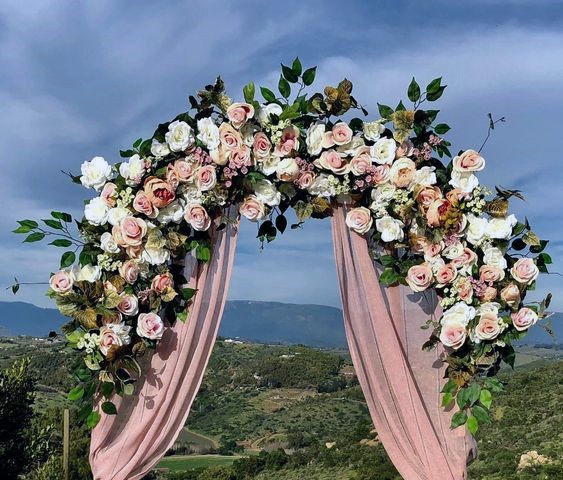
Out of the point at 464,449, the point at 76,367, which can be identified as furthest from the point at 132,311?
the point at 464,449

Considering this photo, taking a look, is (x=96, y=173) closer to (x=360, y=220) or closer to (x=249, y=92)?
(x=249, y=92)

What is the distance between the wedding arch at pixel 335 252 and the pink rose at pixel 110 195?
0.02 m

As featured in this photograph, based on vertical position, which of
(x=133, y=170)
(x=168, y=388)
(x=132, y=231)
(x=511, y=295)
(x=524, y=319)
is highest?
(x=133, y=170)

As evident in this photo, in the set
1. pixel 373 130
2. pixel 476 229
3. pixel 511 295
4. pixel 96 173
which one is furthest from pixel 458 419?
pixel 96 173

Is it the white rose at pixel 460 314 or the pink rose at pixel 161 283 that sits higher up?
the pink rose at pixel 161 283

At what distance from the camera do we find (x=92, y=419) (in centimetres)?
358

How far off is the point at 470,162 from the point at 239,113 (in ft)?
4.09

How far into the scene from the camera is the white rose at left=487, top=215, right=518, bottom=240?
3.52 meters

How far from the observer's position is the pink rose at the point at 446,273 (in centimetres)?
352

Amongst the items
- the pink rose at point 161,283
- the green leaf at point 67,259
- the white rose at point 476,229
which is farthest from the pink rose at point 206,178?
the white rose at point 476,229

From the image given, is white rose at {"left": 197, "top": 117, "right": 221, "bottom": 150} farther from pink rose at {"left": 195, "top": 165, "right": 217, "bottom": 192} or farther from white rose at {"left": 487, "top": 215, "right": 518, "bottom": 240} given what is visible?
white rose at {"left": 487, "top": 215, "right": 518, "bottom": 240}

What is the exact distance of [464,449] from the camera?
354 centimetres

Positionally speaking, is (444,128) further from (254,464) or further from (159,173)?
(254,464)

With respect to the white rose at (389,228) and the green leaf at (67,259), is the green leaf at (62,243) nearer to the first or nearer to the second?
the green leaf at (67,259)
